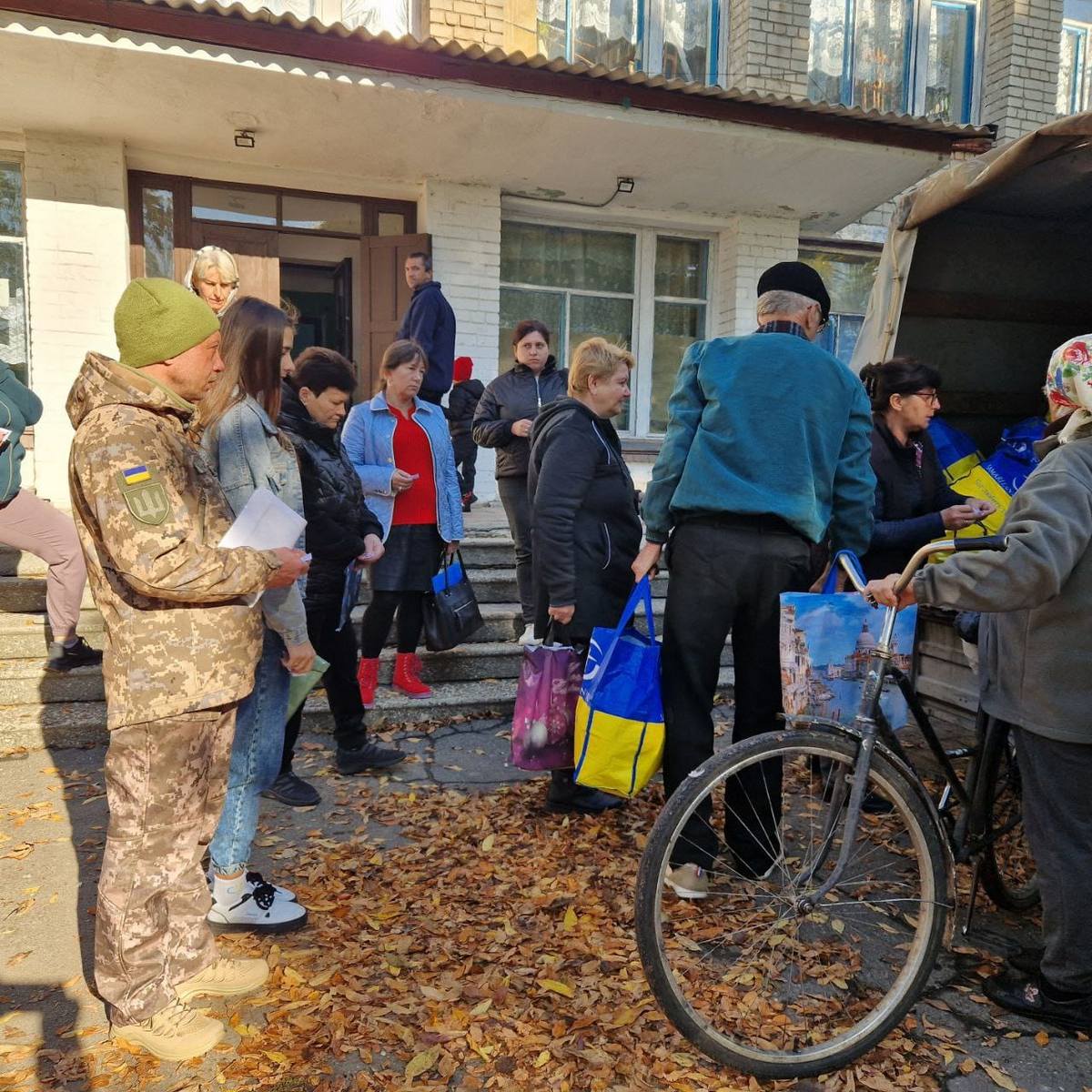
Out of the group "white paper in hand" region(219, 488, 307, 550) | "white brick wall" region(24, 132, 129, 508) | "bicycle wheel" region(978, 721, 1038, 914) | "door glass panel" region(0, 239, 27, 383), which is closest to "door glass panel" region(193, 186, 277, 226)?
"white brick wall" region(24, 132, 129, 508)

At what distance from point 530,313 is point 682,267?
73.3 inches

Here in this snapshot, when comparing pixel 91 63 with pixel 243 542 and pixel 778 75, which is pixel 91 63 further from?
pixel 778 75

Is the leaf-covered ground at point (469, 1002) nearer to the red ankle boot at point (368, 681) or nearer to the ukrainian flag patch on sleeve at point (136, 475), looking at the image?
the red ankle boot at point (368, 681)

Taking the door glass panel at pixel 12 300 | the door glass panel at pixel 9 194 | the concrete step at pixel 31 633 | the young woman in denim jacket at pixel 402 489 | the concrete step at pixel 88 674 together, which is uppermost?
the door glass panel at pixel 9 194

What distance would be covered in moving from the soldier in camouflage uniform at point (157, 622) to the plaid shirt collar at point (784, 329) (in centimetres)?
174

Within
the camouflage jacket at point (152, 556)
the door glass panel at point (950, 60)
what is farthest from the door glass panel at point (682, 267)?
the camouflage jacket at point (152, 556)

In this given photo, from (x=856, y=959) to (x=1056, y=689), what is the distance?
1087 millimetres

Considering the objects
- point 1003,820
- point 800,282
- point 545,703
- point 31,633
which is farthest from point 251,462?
point 31,633

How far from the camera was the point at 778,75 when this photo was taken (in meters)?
9.73

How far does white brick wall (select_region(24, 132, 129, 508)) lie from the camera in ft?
24.3

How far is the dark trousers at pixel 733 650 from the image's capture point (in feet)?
9.43

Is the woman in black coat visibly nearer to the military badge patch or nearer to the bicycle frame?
the bicycle frame

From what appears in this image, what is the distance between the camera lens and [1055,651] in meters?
2.37

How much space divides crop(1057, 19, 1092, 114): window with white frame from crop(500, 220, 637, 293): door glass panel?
6.68 metres
